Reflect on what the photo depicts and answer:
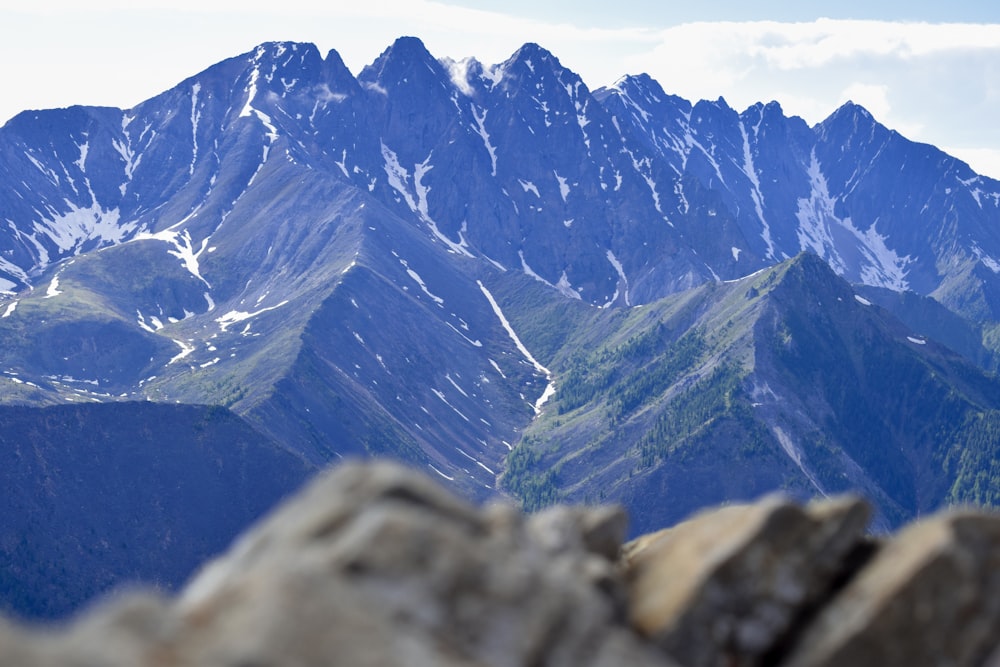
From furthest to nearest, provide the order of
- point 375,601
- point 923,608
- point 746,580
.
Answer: point 746,580 < point 923,608 < point 375,601

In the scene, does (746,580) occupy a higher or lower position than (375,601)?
higher

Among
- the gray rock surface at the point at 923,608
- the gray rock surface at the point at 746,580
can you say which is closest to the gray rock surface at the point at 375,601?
the gray rock surface at the point at 746,580

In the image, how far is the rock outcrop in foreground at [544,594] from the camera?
31.0 meters

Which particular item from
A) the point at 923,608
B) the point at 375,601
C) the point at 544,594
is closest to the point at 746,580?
the point at 923,608

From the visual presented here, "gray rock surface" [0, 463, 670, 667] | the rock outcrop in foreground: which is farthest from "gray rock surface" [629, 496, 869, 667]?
"gray rock surface" [0, 463, 670, 667]

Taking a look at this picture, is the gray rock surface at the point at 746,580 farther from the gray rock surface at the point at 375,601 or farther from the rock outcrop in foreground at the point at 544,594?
the gray rock surface at the point at 375,601

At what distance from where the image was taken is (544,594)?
35156 mm

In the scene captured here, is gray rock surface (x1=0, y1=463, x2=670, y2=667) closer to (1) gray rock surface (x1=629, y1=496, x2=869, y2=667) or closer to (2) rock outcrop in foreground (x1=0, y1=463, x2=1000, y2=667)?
(2) rock outcrop in foreground (x1=0, y1=463, x2=1000, y2=667)

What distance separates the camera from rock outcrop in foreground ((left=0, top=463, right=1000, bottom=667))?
30984 millimetres

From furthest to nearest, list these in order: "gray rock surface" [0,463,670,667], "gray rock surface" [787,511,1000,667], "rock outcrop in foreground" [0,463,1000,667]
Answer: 1. "gray rock surface" [787,511,1000,667]
2. "rock outcrop in foreground" [0,463,1000,667]
3. "gray rock surface" [0,463,670,667]

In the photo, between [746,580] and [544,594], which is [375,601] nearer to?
[544,594]

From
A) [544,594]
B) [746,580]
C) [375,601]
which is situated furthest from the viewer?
[746,580]

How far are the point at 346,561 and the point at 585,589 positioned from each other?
8052 millimetres

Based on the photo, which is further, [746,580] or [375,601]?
[746,580]
